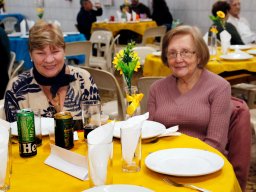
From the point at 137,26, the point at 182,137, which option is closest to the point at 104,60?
the point at 137,26

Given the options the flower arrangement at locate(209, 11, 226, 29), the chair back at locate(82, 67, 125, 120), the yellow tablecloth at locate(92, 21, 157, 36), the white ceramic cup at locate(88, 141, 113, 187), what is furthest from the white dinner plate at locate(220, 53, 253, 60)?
the yellow tablecloth at locate(92, 21, 157, 36)

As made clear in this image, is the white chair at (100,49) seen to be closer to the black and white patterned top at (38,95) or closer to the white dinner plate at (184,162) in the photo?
the black and white patterned top at (38,95)

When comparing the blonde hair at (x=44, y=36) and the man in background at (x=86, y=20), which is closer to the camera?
the blonde hair at (x=44, y=36)

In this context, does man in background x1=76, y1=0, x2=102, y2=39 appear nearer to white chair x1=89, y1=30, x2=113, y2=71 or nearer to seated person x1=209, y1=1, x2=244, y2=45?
white chair x1=89, y1=30, x2=113, y2=71

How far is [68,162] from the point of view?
1.55 m

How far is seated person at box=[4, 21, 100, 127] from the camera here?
7.70ft

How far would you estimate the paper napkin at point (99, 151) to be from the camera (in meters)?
1.27

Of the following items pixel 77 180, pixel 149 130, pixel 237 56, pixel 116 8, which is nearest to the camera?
pixel 77 180

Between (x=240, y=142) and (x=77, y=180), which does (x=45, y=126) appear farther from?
(x=240, y=142)

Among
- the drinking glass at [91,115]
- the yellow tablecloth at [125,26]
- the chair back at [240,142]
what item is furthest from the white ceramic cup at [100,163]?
the yellow tablecloth at [125,26]

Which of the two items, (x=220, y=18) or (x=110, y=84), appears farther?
(x=220, y=18)

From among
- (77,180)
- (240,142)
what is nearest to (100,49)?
(240,142)

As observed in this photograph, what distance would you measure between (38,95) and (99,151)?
4.01 feet

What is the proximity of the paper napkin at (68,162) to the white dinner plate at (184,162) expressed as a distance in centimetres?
23
